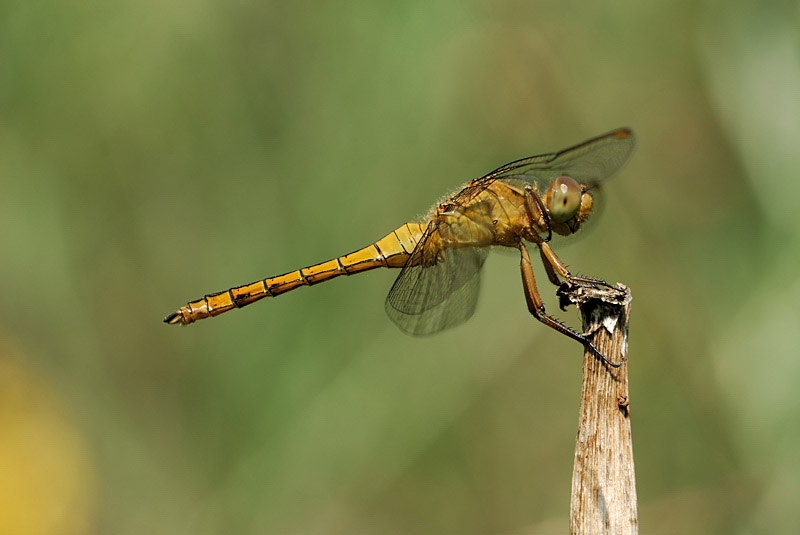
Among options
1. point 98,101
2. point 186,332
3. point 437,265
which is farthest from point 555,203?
point 98,101

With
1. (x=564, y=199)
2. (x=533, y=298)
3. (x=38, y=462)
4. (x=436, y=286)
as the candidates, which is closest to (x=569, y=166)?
(x=564, y=199)

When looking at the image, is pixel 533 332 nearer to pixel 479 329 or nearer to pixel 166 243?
pixel 479 329

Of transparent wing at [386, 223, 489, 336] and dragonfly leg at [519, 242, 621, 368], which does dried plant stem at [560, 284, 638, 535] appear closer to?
dragonfly leg at [519, 242, 621, 368]

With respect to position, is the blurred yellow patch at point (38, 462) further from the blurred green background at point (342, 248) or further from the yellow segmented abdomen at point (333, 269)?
the yellow segmented abdomen at point (333, 269)

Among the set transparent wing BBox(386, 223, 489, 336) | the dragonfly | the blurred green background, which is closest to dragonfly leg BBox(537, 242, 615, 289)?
the dragonfly

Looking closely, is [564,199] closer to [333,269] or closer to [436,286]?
[436,286]

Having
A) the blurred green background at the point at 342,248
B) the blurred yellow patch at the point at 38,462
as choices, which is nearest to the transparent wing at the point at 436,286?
the blurred green background at the point at 342,248
